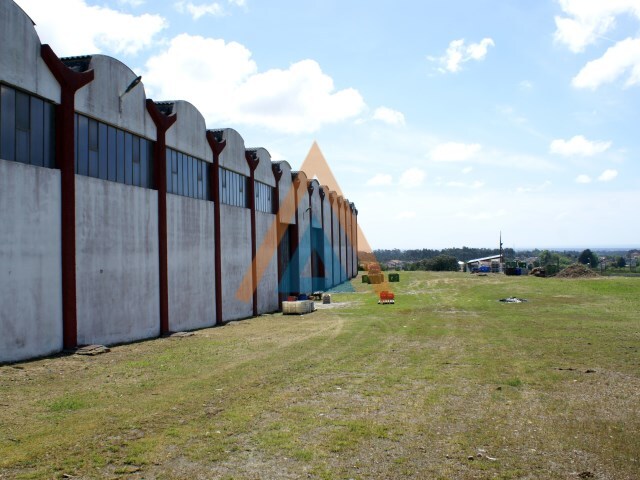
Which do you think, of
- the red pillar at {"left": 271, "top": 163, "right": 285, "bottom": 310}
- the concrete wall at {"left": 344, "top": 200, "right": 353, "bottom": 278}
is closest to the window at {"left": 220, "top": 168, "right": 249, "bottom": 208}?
the red pillar at {"left": 271, "top": 163, "right": 285, "bottom": 310}

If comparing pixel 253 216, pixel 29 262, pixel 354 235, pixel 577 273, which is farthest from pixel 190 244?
pixel 354 235

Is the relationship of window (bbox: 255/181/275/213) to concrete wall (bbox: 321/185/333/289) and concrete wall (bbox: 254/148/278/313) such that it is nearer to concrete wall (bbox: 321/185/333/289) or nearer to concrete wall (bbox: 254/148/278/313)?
concrete wall (bbox: 254/148/278/313)

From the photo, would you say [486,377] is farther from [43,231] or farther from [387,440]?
[43,231]

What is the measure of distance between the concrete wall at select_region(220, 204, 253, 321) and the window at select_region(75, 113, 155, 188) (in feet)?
30.8

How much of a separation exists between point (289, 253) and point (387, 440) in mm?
42912

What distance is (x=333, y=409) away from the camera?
12078mm

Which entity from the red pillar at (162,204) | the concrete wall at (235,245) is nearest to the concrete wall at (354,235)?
the concrete wall at (235,245)

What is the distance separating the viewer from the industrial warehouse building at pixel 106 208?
59.6ft

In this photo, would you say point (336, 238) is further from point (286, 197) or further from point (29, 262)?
point (29, 262)

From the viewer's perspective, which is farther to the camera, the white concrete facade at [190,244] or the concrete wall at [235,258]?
the concrete wall at [235,258]

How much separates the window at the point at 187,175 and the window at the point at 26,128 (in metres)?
9.01

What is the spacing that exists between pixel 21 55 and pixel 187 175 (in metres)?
13.0

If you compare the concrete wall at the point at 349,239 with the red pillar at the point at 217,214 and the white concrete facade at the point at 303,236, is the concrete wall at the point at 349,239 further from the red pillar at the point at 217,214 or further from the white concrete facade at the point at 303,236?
the red pillar at the point at 217,214

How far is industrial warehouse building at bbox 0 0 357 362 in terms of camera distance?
715 inches
